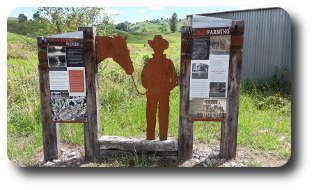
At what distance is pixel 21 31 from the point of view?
5738 millimetres

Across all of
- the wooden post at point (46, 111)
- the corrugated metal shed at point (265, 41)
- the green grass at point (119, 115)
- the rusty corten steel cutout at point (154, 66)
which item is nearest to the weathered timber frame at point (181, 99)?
the wooden post at point (46, 111)

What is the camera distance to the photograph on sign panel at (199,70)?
3.12m

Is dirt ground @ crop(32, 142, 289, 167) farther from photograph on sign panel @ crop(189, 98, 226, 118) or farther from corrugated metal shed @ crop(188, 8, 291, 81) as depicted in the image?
corrugated metal shed @ crop(188, 8, 291, 81)

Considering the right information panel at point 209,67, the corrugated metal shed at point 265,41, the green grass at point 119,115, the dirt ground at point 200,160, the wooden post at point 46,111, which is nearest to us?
the right information panel at point 209,67

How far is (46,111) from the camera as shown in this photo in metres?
3.29

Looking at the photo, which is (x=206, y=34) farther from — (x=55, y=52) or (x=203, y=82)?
(x=55, y=52)

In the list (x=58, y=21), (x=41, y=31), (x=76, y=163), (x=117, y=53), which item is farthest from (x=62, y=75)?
(x=41, y=31)

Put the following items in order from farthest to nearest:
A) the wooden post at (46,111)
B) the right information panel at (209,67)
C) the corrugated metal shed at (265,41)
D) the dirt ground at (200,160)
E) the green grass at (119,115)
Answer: the corrugated metal shed at (265,41) < the green grass at (119,115) < the dirt ground at (200,160) < the wooden post at (46,111) < the right information panel at (209,67)

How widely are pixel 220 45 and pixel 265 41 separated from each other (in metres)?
4.48

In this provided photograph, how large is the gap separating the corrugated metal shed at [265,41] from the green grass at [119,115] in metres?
0.74

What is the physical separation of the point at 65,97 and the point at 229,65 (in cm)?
217

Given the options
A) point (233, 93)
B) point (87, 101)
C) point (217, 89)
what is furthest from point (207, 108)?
point (87, 101)

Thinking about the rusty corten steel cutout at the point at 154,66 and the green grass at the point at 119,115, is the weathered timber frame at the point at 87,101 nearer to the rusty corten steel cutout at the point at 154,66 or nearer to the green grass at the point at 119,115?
the rusty corten steel cutout at the point at 154,66

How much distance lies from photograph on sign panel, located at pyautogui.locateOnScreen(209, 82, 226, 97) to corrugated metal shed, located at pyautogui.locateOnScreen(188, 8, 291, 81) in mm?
4342
